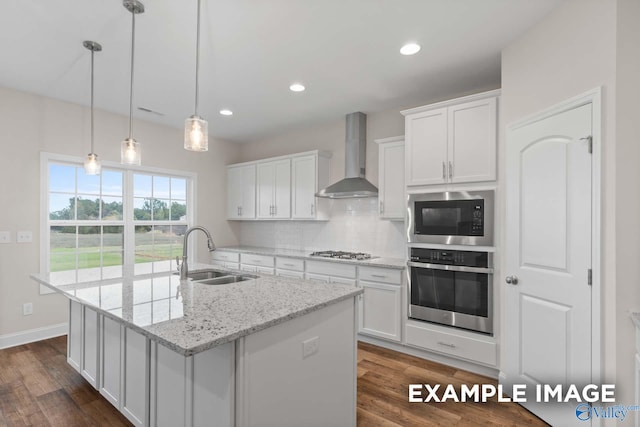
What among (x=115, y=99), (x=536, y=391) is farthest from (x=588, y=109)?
(x=115, y=99)

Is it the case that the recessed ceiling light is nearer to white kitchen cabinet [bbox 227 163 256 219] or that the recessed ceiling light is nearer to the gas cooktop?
the gas cooktop

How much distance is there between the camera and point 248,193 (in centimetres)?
508

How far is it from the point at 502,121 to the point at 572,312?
147 centimetres

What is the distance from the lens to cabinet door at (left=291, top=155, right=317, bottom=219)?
4.27 metres

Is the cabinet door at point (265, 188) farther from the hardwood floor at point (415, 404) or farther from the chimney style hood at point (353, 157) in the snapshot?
the hardwood floor at point (415, 404)

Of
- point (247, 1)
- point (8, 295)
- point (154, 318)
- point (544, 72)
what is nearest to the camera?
point (154, 318)

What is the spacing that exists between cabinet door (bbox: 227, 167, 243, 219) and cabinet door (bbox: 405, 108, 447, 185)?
9.85 ft

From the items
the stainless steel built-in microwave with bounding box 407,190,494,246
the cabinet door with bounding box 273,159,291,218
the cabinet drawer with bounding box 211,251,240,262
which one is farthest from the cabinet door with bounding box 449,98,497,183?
the cabinet drawer with bounding box 211,251,240,262

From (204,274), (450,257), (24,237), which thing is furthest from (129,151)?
(450,257)

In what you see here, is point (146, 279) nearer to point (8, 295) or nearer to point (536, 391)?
point (8, 295)

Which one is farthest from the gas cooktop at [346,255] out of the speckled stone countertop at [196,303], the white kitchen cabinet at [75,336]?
the white kitchen cabinet at [75,336]

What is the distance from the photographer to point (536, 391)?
2168 millimetres

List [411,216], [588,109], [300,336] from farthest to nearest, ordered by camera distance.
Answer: [411,216], [588,109], [300,336]

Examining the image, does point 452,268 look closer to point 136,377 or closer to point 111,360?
point 136,377
